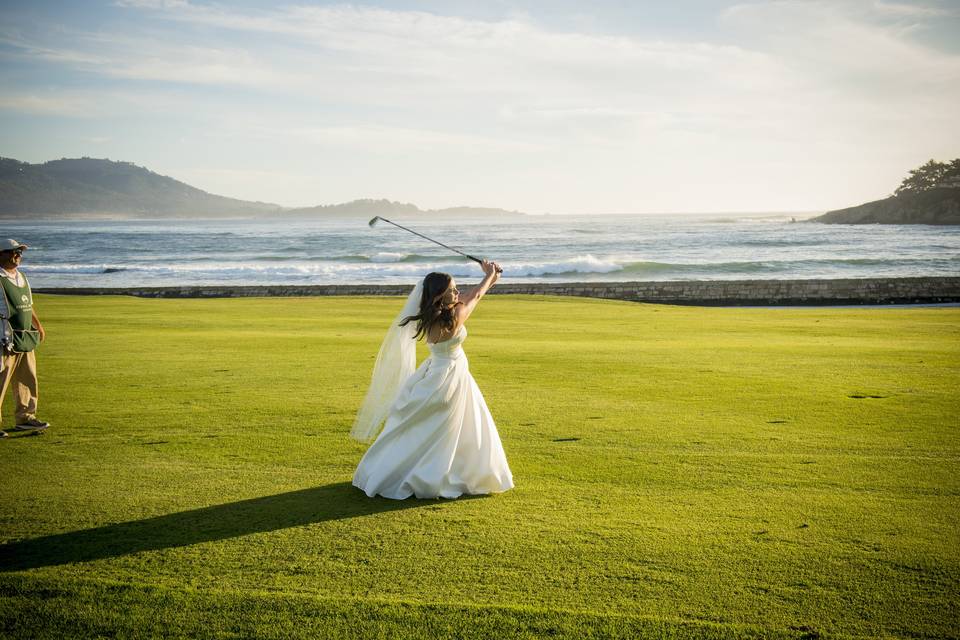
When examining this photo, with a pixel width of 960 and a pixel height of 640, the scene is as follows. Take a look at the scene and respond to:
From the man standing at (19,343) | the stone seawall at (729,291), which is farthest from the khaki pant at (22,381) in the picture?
the stone seawall at (729,291)

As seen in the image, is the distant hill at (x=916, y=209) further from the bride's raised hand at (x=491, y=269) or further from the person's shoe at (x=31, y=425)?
the person's shoe at (x=31, y=425)

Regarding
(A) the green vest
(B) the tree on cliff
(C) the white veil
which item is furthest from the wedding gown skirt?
(B) the tree on cliff

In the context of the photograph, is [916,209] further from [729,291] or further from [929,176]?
[729,291]

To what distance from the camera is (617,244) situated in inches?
2948

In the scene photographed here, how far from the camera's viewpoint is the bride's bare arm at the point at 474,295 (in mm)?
6137

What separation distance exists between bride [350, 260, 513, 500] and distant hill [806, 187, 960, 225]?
375 feet

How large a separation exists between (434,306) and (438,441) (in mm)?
1159

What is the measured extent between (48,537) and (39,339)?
417 centimetres

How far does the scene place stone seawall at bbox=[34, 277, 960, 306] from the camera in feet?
109

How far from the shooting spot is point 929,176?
381 ft

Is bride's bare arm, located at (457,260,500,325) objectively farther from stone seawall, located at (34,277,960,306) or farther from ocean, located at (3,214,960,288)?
ocean, located at (3,214,960,288)

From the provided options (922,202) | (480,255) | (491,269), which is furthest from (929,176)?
(491,269)

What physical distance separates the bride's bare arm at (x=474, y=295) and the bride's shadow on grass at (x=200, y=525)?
160 cm

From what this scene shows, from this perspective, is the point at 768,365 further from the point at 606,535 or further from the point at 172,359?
the point at 172,359
